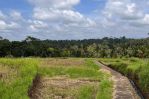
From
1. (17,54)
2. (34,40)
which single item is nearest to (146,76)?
(17,54)

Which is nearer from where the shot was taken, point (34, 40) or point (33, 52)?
point (33, 52)

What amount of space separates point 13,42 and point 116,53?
24.6 metres

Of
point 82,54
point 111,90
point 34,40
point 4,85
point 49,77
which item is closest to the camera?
point 4,85

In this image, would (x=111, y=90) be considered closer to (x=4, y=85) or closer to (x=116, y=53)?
(x=4, y=85)

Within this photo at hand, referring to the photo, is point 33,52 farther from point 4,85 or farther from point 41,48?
point 4,85

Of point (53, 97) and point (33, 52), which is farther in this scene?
point (33, 52)

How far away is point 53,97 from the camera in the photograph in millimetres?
14789

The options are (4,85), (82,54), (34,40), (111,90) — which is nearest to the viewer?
(4,85)

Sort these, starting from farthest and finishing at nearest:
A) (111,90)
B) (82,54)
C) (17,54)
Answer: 1. (82,54)
2. (17,54)
3. (111,90)

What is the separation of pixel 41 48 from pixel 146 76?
6677 centimetres

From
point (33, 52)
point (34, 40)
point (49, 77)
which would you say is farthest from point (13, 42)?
point (49, 77)

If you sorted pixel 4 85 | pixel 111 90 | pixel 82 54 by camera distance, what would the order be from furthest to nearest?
1. pixel 82 54
2. pixel 111 90
3. pixel 4 85

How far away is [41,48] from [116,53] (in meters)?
18.1

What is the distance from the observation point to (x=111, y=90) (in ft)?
49.9
